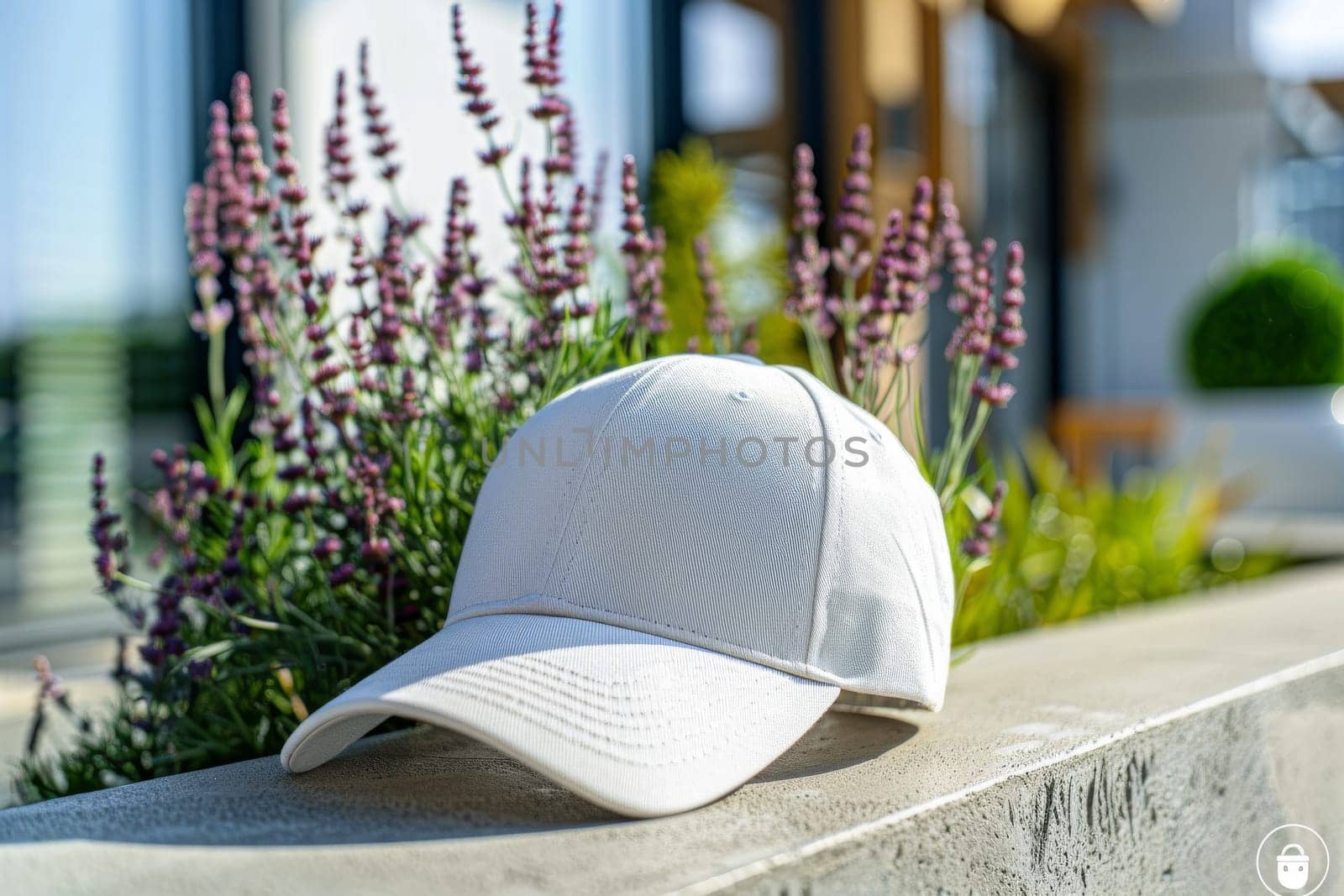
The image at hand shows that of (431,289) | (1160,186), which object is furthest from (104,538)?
(1160,186)

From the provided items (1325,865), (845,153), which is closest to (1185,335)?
(845,153)

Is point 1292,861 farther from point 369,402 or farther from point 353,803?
point 369,402

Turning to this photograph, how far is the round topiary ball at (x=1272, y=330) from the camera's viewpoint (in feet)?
18.7

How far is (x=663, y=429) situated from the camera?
3.97ft

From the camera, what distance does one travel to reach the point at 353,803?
3.47ft

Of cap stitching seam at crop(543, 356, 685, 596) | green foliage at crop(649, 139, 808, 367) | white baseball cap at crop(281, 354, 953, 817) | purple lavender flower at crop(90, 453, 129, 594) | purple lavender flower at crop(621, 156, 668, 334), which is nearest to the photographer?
white baseball cap at crop(281, 354, 953, 817)

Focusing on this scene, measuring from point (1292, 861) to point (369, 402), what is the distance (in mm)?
1342

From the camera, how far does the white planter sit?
4578 millimetres

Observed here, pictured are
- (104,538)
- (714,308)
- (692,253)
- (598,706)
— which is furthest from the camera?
(692,253)

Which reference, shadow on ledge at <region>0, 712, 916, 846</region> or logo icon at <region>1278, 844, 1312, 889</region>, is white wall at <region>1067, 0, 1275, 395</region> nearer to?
logo icon at <region>1278, 844, 1312, 889</region>

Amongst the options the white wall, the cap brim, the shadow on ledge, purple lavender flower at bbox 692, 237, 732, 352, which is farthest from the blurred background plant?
the white wall

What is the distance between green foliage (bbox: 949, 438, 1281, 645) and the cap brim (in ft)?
4.16

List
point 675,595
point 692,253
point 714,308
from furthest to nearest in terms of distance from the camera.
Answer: point 692,253, point 714,308, point 675,595

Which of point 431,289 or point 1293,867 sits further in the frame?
point 431,289
